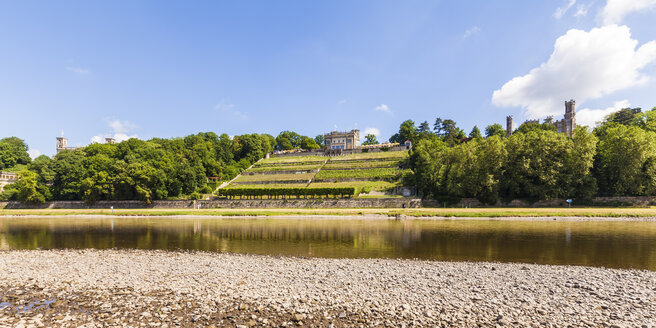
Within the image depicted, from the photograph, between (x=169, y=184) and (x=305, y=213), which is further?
(x=169, y=184)

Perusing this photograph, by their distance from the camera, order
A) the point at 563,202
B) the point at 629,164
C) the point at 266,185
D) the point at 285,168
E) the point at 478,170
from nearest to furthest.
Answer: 1. the point at 629,164
2. the point at 563,202
3. the point at 478,170
4. the point at 266,185
5. the point at 285,168

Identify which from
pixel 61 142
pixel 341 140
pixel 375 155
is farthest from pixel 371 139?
pixel 61 142

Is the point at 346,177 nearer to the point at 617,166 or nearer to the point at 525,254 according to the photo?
the point at 617,166

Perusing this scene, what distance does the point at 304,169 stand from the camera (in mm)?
79750

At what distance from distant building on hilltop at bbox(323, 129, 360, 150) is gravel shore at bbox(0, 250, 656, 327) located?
122 metres

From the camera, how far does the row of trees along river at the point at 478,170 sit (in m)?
42.2

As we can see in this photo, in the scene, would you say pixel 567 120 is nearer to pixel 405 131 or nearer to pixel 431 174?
pixel 405 131

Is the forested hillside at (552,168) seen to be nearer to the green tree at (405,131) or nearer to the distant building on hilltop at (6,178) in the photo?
the green tree at (405,131)

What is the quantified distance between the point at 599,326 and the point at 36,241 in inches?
1382

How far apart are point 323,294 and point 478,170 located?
1701 inches

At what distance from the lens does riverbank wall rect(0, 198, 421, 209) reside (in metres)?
49.7

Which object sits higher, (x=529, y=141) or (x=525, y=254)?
(x=529, y=141)

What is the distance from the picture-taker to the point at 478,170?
46.6 m

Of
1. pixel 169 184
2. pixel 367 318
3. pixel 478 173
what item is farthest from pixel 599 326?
pixel 169 184
